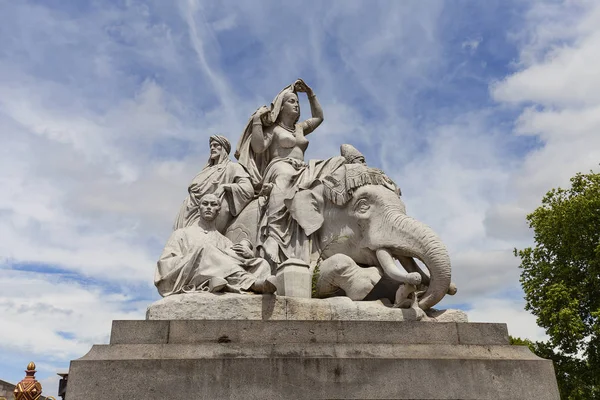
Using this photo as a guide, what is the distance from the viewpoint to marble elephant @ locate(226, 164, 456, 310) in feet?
22.1

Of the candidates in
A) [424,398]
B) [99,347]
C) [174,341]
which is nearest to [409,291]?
[424,398]

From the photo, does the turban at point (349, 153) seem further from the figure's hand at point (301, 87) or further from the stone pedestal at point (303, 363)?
the stone pedestal at point (303, 363)

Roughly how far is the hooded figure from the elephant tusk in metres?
2.64

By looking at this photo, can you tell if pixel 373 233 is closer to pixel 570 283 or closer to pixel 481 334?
pixel 481 334

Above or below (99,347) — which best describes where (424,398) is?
below

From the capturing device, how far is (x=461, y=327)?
6.37 meters

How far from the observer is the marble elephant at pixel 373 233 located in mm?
6730

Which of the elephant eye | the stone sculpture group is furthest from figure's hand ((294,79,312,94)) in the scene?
the elephant eye

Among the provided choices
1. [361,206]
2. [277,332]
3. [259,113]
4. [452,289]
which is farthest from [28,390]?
[452,289]

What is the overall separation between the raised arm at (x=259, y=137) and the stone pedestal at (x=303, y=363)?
4.26 m

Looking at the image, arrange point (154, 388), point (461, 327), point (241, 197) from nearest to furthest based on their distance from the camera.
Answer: point (154, 388) < point (461, 327) < point (241, 197)

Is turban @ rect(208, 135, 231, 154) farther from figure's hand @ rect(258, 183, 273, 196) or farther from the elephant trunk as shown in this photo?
the elephant trunk

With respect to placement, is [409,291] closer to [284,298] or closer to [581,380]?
[284,298]

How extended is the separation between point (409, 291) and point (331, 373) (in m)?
1.70
